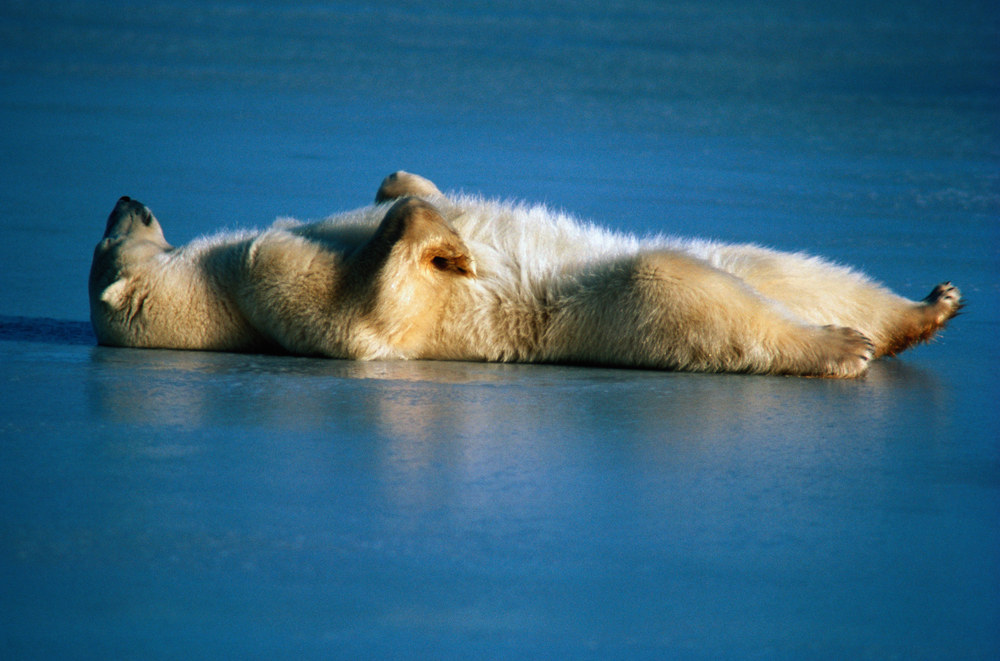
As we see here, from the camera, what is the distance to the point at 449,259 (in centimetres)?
428

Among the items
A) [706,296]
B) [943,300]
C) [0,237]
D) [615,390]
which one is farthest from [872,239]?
[0,237]

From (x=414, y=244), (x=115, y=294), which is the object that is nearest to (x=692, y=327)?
(x=414, y=244)

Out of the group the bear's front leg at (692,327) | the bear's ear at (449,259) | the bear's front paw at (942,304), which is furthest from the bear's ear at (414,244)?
the bear's front paw at (942,304)

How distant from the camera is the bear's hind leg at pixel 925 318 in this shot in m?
4.56

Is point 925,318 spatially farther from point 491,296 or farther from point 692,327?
point 491,296

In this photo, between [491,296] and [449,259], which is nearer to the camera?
[449,259]

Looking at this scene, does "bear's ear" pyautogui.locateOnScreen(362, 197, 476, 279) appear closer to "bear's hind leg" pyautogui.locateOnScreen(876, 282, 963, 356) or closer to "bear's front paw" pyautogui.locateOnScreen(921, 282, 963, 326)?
"bear's hind leg" pyautogui.locateOnScreen(876, 282, 963, 356)

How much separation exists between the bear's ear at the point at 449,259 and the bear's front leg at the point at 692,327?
38 centimetres

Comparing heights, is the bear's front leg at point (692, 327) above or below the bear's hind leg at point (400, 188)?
below

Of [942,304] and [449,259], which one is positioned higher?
[449,259]

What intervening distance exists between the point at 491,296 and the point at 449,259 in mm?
227

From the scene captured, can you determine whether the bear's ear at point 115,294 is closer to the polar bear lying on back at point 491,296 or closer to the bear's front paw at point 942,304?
the polar bear lying on back at point 491,296

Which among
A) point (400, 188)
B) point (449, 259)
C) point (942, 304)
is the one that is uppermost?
point (400, 188)

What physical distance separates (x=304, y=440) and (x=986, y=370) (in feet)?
8.92
